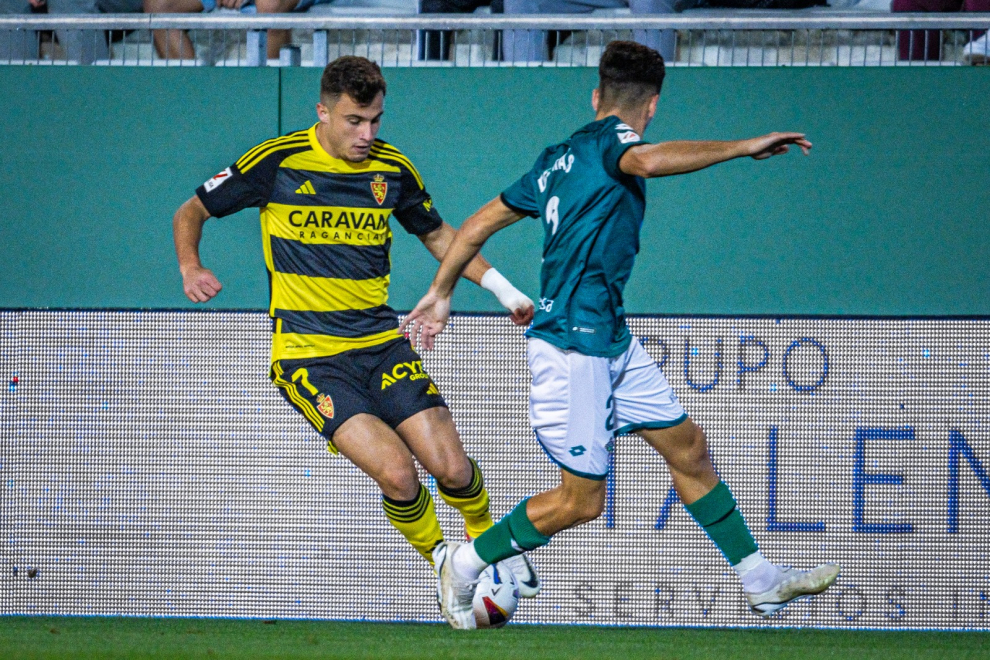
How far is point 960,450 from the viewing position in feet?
18.9

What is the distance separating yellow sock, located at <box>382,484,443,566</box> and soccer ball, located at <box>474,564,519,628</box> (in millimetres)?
280

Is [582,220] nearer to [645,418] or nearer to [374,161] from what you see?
[645,418]

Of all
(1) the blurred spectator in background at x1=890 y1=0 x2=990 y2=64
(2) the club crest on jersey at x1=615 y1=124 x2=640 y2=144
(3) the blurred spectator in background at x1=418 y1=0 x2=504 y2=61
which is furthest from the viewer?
(3) the blurred spectator in background at x1=418 y1=0 x2=504 y2=61

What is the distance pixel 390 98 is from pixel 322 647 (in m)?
2.85

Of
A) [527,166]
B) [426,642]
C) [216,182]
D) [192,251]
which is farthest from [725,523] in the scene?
[527,166]

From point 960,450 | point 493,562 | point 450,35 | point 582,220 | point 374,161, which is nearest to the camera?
point 582,220

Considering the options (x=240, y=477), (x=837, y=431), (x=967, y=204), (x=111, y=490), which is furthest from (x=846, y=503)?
(x=111, y=490)

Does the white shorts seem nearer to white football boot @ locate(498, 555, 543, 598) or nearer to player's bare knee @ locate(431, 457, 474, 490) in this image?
player's bare knee @ locate(431, 457, 474, 490)

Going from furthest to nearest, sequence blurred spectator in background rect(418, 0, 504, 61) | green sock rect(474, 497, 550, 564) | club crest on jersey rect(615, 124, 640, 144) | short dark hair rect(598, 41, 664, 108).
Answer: blurred spectator in background rect(418, 0, 504, 61) < green sock rect(474, 497, 550, 564) < short dark hair rect(598, 41, 664, 108) < club crest on jersey rect(615, 124, 640, 144)

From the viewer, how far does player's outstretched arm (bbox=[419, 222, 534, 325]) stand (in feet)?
14.2

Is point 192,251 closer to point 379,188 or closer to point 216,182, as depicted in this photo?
point 216,182

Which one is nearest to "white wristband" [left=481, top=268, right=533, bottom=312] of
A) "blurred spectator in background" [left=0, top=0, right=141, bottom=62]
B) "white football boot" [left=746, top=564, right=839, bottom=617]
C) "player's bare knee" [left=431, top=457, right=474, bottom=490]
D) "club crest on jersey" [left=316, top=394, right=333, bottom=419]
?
"player's bare knee" [left=431, top=457, right=474, bottom=490]

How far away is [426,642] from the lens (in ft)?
16.9

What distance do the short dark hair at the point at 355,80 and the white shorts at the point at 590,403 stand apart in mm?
1177
